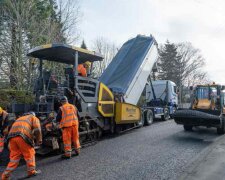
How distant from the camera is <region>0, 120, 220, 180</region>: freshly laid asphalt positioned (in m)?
5.25

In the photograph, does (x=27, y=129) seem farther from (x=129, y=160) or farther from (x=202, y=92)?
(x=202, y=92)

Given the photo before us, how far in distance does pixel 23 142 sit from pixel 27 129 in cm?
27

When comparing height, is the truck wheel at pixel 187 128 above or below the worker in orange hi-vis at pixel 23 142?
below

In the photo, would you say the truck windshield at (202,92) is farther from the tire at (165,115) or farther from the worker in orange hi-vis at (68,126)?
the worker in orange hi-vis at (68,126)

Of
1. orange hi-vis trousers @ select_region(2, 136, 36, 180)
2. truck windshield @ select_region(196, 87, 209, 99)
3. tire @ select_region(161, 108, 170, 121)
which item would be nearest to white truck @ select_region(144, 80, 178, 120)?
tire @ select_region(161, 108, 170, 121)

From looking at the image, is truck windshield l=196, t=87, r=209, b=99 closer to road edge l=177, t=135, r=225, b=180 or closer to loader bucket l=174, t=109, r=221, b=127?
loader bucket l=174, t=109, r=221, b=127

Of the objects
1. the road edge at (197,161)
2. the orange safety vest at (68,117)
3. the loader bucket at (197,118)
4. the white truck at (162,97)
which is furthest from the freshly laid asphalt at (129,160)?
the white truck at (162,97)

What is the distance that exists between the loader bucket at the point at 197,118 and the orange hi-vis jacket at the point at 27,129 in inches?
241

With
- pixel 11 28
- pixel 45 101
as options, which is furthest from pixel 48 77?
pixel 11 28

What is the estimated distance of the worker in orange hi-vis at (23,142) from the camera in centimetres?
496

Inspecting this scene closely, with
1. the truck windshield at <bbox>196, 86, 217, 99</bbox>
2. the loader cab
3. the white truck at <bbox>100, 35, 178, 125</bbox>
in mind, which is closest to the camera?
the loader cab

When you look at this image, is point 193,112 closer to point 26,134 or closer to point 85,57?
point 85,57

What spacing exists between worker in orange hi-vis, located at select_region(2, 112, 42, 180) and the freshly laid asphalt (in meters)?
0.36

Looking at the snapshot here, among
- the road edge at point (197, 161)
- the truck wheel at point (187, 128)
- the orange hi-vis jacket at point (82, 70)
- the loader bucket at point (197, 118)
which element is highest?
the orange hi-vis jacket at point (82, 70)
